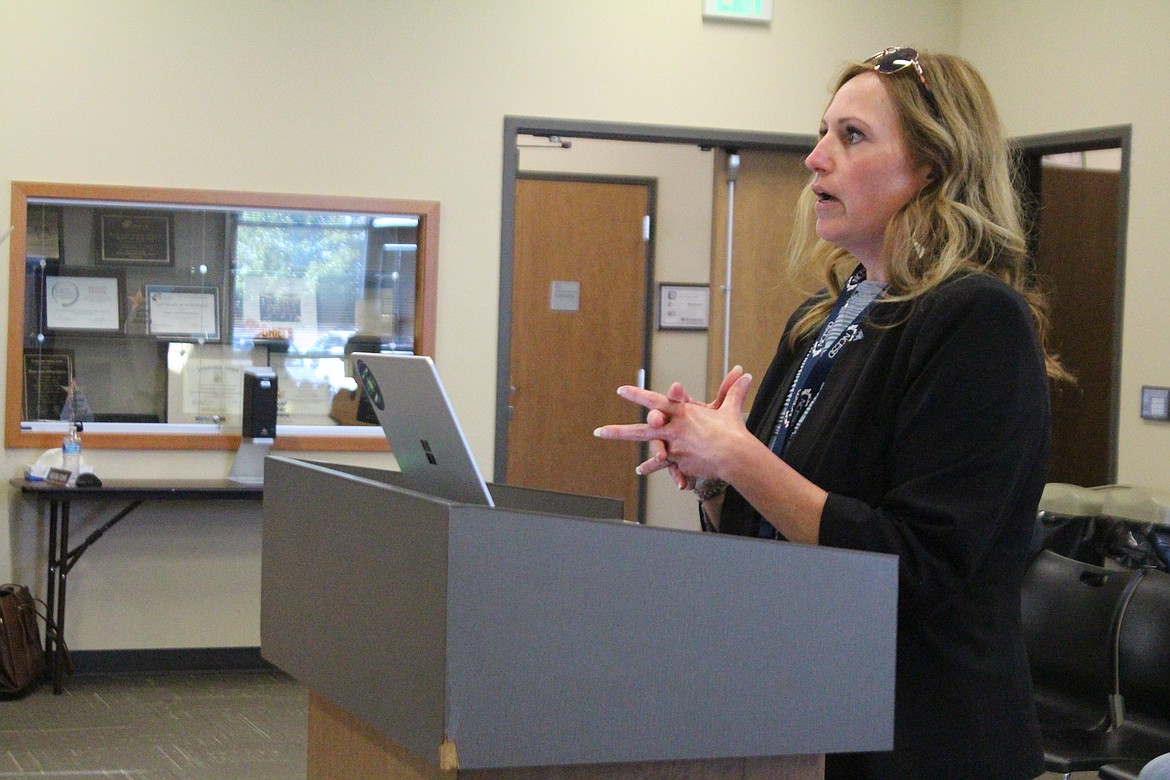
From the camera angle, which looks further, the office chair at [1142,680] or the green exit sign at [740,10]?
the green exit sign at [740,10]

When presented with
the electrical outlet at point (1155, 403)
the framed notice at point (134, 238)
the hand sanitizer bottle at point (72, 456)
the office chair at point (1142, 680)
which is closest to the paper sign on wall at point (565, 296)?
the framed notice at point (134, 238)

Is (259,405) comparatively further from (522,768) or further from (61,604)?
(522,768)

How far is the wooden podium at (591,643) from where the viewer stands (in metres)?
0.99

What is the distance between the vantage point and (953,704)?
133 centimetres

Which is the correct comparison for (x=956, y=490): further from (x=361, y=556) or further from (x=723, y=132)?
(x=723, y=132)

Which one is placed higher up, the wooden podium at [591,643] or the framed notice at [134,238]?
the framed notice at [134,238]

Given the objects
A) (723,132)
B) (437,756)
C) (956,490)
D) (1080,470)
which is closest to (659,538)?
(437,756)

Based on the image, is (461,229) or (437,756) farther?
(461,229)

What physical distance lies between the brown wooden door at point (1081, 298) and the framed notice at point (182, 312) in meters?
3.73

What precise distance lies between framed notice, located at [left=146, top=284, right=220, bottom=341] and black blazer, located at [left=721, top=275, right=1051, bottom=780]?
4.16 meters

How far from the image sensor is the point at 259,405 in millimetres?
4961

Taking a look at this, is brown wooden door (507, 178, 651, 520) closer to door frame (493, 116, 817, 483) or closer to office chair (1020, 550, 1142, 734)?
door frame (493, 116, 817, 483)

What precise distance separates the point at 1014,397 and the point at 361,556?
710mm

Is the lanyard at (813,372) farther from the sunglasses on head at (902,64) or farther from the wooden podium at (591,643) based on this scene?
the wooden podium at (591,643)
